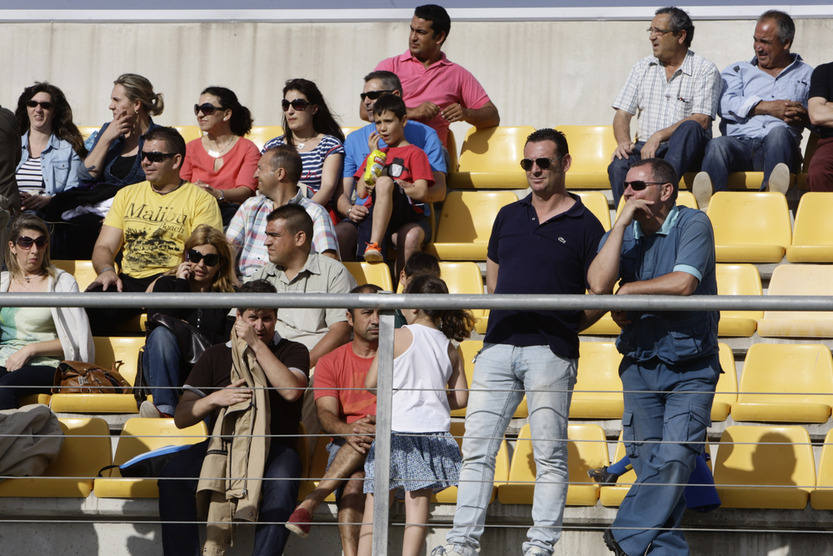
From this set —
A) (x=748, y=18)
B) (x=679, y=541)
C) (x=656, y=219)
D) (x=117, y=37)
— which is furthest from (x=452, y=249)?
(x=117, y=37)

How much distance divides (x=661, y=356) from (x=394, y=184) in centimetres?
235

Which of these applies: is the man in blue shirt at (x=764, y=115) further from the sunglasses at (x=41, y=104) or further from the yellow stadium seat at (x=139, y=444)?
the sunglasses at (x=41, y=104)

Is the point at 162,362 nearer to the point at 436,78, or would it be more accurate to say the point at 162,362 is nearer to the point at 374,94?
the point at 374,94

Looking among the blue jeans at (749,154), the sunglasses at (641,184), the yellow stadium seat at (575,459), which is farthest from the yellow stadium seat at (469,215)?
the sunglasses at (641,184)

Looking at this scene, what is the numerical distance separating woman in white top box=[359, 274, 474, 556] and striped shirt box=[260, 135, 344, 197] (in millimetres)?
2052

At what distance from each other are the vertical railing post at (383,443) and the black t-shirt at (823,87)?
4025 millimetres

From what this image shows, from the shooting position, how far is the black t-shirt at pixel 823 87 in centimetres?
674

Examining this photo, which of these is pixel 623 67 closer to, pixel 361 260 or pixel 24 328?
pixel 361 260

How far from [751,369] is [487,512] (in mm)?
1513

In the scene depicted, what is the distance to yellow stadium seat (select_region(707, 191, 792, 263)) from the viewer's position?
21.3 ft

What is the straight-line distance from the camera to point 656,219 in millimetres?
4391

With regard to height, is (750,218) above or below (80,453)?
above

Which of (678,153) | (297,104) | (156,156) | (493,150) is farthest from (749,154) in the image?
(156,156)

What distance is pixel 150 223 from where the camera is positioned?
243 inches
